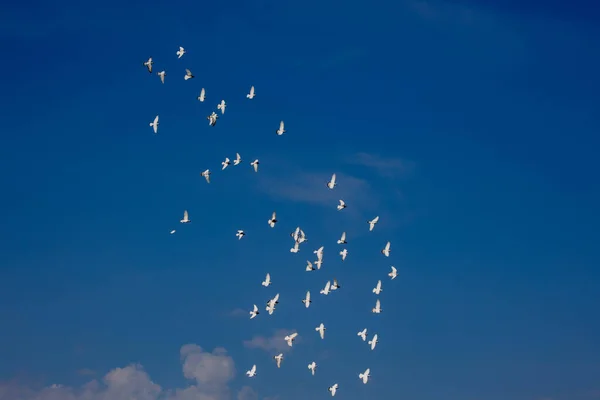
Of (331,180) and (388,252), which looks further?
(388,252)

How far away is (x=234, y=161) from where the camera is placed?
5655 inches

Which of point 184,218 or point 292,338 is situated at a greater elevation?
point 184,218

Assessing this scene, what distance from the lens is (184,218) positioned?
142000 mm

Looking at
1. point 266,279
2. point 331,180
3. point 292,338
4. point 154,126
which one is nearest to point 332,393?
point 292,338

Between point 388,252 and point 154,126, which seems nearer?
point 154,126

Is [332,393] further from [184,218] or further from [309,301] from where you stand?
[184,218]

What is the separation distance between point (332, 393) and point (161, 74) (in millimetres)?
52095

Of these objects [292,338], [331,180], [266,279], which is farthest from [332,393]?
Result: [331,180]

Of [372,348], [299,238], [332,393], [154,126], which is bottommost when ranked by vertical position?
[332,393]

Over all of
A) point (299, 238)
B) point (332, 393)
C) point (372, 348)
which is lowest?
point (332, 393)

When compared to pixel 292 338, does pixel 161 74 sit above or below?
above

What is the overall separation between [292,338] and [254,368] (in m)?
7.97

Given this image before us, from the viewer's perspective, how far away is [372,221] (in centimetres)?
15088

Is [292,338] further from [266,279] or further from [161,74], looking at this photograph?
[161,74]
